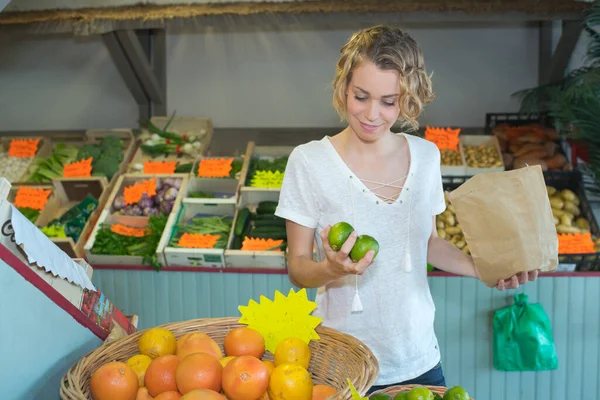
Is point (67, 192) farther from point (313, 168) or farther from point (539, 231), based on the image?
point (539, 231)

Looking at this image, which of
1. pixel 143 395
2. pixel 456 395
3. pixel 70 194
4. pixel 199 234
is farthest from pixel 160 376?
pixel 70 194

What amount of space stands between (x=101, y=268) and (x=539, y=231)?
2.91 m

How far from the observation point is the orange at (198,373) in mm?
1523

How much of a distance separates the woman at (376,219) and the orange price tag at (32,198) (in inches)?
121

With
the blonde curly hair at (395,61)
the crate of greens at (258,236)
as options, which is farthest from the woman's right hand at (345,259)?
the crate of greens at (258,236)

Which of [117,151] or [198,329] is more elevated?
[117,151]

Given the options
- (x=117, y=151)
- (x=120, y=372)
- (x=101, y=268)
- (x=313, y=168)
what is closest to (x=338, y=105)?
(x=313, y=168)

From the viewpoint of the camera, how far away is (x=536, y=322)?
3494 mm

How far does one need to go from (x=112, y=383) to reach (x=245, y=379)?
11.0 inches

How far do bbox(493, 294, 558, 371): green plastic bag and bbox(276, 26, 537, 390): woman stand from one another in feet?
5.44

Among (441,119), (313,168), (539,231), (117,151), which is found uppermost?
(441,119)

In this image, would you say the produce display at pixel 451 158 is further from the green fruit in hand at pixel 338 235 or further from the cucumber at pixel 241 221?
the green fruit in hand at pixel 338 235

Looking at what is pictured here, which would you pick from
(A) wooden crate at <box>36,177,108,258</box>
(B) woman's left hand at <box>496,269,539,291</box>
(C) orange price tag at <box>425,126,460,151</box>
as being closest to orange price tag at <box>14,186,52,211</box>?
(A) wooden crate at <box>36,177,108,258</box>

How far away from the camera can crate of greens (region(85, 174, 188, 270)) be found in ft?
13.5
